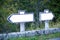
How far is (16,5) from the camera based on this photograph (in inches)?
504

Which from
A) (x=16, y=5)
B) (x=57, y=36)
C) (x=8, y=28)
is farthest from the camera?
(x=16, y=5)

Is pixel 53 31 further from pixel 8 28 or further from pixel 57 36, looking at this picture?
pixel 8 28

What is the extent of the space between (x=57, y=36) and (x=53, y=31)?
1.20 ft

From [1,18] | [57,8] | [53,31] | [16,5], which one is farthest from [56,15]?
[1,18]

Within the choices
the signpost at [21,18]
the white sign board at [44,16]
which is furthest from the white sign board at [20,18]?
the white sign board at [44,16]

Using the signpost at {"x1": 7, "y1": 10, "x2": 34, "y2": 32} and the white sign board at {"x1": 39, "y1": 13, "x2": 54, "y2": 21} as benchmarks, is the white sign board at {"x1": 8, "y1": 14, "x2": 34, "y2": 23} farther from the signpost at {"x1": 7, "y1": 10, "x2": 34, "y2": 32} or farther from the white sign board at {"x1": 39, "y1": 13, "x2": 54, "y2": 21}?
the white sign board at {"x1": 39, "y1": 13, "x2": 54, "y2": 21}

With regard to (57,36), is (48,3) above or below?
above

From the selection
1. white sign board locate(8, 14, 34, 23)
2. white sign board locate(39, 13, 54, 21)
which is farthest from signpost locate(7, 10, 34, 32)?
white sign board locate(39, 13, 54, 21)

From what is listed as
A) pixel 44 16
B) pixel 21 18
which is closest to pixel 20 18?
pixel 21 18

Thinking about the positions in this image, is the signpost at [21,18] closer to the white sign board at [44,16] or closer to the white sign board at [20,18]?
the white sign board at [20,18]

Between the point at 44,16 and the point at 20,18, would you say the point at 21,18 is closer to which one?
the point at 20,18

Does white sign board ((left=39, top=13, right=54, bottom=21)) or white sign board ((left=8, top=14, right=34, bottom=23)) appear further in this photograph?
white sign board ((left=39, top=13, right=54, bottom=21))

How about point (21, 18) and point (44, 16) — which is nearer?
point (21, 18)

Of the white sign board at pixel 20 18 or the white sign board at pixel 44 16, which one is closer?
the white sign board at pixel 20 18
